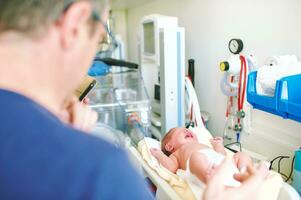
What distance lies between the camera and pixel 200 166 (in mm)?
1412

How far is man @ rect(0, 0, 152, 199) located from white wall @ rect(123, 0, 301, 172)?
51.7 inches

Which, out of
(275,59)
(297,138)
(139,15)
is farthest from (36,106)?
(139,15)

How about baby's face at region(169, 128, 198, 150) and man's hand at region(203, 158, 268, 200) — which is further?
baby's face at region(169, 128, 198, 150)

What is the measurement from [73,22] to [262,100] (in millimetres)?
1142

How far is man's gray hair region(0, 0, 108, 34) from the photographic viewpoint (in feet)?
1.72

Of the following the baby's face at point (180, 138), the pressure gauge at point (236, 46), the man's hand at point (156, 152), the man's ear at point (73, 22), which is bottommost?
the man's hand at point (156, 152)

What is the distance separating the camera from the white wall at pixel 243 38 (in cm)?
164

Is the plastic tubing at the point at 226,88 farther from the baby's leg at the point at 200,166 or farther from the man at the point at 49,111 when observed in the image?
the man at the point at 49,111

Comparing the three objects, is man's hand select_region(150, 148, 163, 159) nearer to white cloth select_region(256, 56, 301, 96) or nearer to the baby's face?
the baby's face

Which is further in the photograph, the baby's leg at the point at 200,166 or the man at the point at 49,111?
the baby's leg at the point at 200,166

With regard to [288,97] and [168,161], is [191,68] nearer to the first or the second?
[168,161]

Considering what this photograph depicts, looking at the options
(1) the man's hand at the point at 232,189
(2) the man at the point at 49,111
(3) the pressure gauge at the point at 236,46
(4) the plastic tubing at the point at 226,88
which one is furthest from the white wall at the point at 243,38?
(2) the man at the point at 49,111

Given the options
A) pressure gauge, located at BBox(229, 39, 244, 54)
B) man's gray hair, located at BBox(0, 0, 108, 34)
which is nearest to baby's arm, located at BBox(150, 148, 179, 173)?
pressure gauge, located at BBox(229, 39, 244, 54)

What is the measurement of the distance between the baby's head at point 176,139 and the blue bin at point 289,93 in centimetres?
63
